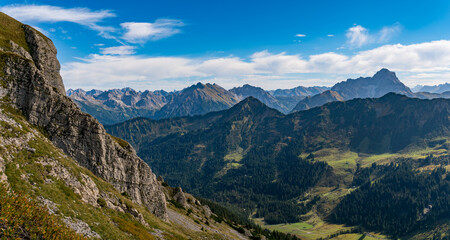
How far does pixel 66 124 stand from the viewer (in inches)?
2219

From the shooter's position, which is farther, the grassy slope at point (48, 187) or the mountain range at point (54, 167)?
the grassy slope at point (48, 187)

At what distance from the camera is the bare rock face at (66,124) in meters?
51.5

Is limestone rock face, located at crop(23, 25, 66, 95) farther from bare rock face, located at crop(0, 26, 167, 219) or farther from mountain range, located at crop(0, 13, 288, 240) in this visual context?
mountain range, located at crop(0, 13, 288, 240)

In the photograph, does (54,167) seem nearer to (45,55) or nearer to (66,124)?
(66,124)

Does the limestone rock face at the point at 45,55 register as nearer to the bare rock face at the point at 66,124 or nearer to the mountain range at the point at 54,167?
the bare rock face at the point at 66,124

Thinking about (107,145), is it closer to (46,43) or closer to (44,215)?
(44,215)

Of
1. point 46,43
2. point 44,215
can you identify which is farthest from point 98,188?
point 46,43

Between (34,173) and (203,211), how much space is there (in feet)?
385

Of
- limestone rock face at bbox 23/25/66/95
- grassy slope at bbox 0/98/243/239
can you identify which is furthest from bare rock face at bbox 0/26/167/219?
grassy slope at bbox 0/98/243/239

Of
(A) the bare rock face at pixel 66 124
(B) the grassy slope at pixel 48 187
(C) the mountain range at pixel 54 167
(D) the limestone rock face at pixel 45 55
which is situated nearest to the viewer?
(C) the mountain range at pixel 54 167

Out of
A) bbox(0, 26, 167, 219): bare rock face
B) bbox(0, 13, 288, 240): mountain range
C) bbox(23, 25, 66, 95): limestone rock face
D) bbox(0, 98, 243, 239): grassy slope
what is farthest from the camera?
bbox(23, 25, 66, 95): limestone rock face

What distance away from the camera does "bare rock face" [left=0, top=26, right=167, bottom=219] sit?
51.5m

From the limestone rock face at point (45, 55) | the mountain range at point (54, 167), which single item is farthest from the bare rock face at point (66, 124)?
the mountain range at point (54, 167)

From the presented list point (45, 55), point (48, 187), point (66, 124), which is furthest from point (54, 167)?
point (45, 55)
